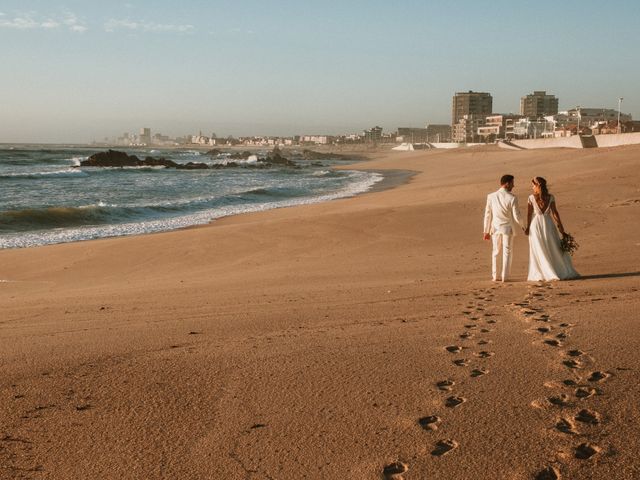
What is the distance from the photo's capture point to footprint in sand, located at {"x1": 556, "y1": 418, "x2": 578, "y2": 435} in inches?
122

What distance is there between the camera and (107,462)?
298 centimetres

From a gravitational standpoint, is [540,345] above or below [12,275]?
above

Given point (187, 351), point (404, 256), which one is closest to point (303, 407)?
point (187, 351)

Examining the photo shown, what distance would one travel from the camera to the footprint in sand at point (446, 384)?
3.70 m

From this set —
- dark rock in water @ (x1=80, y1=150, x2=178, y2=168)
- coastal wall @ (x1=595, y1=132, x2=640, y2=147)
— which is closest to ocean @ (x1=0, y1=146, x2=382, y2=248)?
coastal wall @ (x1=595, y1=132, x2=640, y2=147)

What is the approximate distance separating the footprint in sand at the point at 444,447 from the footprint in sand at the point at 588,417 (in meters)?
0.70

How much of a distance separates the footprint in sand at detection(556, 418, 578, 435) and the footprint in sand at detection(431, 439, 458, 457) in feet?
1.82

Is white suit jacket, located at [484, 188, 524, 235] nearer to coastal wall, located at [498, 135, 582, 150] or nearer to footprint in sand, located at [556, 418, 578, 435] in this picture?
footprint in sand, located at [556, 418, 578, 435]

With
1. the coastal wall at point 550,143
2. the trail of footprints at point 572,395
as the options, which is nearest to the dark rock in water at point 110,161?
the coastal wall at point 550,143

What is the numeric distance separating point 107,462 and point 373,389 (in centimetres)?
153

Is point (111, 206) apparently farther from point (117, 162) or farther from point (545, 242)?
point (117, 162)

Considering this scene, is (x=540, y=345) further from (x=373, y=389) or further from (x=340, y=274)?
(x=340, y=274)

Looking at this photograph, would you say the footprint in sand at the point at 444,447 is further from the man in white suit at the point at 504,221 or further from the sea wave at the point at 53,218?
the sea wave at the point at 53,218

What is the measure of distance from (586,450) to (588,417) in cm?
35
